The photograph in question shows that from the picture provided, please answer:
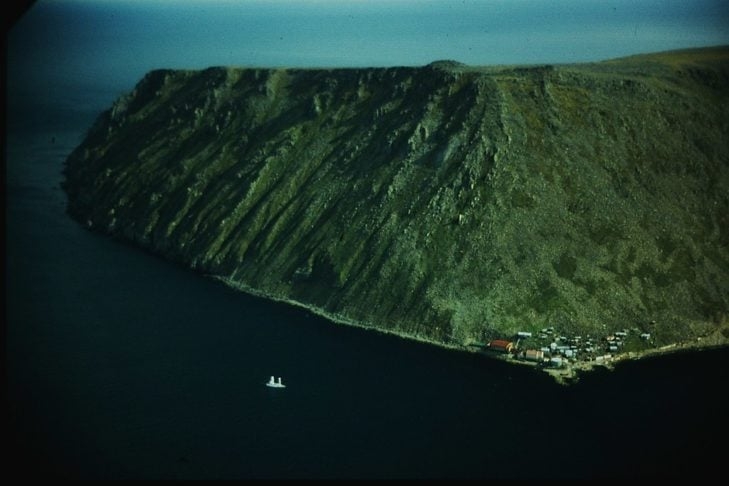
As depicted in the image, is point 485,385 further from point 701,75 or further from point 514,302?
point 701,75

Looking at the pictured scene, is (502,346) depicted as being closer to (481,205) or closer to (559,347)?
(559,347)

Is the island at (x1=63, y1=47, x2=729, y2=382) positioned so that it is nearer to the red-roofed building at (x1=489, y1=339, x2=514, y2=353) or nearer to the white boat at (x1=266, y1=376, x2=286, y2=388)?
the red-roofed building at (x1=489, y1=339, x2=514, y2=353)

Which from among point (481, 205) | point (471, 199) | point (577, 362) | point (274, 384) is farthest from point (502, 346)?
point (274, 384)

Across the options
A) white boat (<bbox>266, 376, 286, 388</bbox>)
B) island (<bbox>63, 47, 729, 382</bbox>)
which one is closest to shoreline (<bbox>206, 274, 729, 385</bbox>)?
island (<bbox>63, 47, 729, 382</bbox>)

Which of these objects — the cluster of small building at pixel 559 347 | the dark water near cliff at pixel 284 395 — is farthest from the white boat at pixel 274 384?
the cluster of small building at pixel 559 347

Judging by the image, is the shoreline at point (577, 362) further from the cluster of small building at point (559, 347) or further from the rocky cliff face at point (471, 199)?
the rocky cliff face at point (471, 199)

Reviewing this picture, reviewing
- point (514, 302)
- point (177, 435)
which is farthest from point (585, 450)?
point (177, 435)
